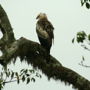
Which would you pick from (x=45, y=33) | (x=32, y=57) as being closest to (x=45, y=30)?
(x=45, y=33)

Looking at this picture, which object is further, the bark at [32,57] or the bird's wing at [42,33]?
the bird's wing at [42,33]

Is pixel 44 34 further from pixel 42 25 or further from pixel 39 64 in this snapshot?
pixel 39 64

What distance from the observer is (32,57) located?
23.7 feet

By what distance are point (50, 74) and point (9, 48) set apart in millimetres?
832

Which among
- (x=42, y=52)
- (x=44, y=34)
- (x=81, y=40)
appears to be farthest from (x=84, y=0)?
(x=44, y=34)

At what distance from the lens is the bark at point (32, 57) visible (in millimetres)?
6609

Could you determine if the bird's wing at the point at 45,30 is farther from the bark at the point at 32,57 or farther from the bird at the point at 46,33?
the bark at the point at 32,57

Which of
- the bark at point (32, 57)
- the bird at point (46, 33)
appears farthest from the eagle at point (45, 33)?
the bark at point (32, 57)

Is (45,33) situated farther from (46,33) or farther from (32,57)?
(32,57)

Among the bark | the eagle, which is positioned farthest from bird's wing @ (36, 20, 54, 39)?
the bark

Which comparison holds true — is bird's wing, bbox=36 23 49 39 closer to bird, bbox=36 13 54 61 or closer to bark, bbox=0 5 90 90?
bird, bbox=36 13 54 61

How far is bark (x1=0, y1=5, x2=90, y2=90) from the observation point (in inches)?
260

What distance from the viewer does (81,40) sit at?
6465mm

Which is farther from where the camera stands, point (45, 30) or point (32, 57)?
→ point (45, 30)
